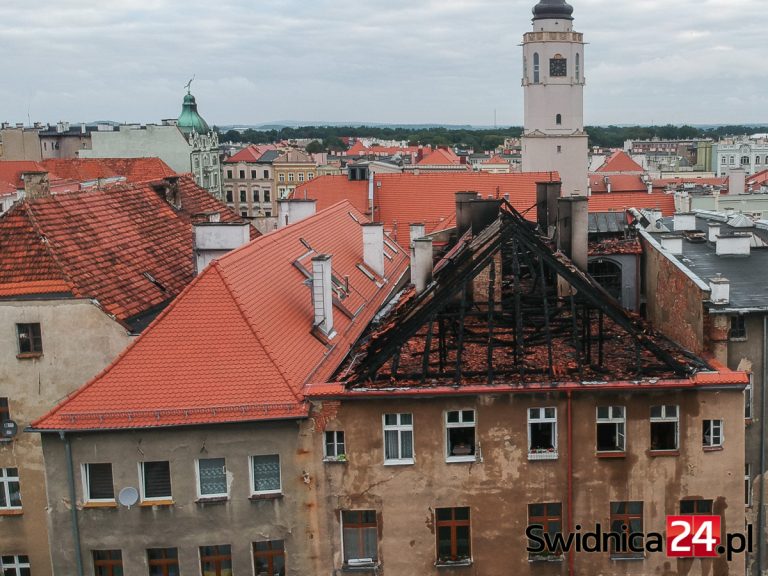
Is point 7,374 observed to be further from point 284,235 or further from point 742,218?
point 742,218

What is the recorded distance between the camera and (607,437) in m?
18.6

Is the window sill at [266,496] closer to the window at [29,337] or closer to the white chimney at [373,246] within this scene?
the window at [29,337]

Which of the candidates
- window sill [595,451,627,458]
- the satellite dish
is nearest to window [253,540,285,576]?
the satellite dish

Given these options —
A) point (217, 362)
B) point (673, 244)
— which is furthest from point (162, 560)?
point (673, 244)

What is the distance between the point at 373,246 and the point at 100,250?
10.7 meters

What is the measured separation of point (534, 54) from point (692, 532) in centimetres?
5998

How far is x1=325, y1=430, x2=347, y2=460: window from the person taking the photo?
18.1m

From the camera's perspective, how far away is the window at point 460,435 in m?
18.3

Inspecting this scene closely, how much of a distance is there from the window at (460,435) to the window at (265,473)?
3.70 metres

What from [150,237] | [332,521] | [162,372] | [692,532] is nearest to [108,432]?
[162,372]

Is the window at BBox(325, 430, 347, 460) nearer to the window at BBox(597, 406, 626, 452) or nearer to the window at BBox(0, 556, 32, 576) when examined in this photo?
the window at BBox(597, 406, 626, 452)

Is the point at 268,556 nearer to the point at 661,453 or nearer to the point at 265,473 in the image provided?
the point at 265,473

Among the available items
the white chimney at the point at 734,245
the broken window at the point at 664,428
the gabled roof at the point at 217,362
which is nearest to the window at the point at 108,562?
the gabled roof at the point at 217,362

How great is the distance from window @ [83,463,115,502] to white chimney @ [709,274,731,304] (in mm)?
15035
